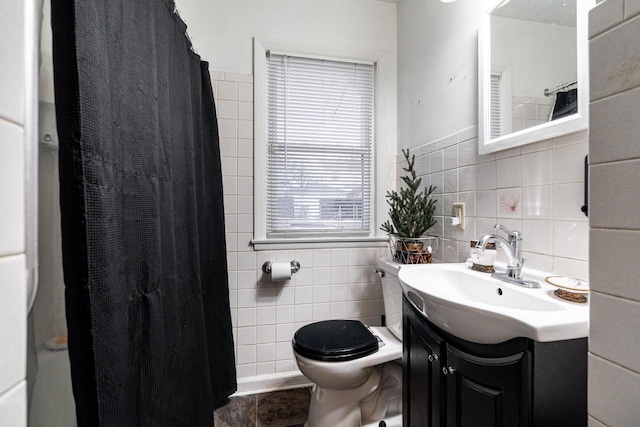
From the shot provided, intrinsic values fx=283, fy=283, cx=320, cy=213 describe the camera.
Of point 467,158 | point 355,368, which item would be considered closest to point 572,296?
point 467,158

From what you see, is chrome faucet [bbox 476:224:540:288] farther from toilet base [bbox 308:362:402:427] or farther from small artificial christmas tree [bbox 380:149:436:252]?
toilet base [bbox 308:362:402:427]

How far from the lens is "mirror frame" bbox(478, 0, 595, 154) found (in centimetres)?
74

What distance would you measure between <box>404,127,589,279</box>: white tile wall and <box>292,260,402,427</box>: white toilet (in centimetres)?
41

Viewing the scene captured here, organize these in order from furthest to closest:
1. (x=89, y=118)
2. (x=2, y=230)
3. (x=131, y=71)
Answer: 1. (x=131, y=71)
2. (x=89, y=118)
3. (x=2, y=230)

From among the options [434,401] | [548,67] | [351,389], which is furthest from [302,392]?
[548,67]

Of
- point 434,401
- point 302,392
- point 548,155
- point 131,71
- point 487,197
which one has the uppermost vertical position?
point 131,71

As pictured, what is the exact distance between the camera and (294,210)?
1.66 metres

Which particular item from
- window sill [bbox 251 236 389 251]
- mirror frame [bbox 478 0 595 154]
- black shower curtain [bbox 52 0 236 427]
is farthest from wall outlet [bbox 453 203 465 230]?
black shower curtain [bbox 52 0 236 427]

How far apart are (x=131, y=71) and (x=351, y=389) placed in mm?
1402

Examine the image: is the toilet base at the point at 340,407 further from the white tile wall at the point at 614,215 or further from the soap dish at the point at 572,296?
the white tile wall at the point at 614,215

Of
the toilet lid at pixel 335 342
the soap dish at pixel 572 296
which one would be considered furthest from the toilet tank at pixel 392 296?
the soap dish at pixel 572 296

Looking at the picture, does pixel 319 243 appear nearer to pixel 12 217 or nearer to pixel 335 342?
pixel 335 342

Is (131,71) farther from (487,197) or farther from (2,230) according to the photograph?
(487,197)

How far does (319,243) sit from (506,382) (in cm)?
114
